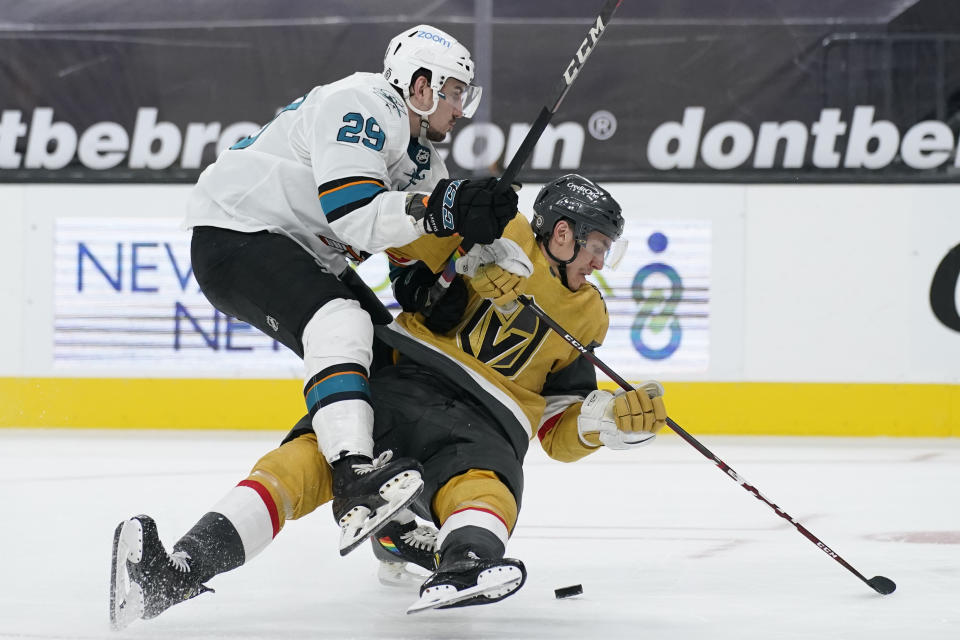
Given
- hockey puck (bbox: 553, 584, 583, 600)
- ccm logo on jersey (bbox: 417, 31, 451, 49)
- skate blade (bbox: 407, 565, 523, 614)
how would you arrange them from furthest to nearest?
ccm logo on jersey (bbox: 417, 31, 451, 49), hockey puck (bbox: 553, 584, 583, 600), skate blade (bbox: 407, 565, 523, 614)

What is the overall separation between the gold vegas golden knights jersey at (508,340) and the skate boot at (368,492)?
0.36 m

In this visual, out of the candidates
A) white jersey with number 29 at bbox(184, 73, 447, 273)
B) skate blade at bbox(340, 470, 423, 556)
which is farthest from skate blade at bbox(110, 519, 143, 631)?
white jersey with number 29 at bbox(184, 73, 447, 273)

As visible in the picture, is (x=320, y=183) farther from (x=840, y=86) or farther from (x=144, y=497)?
(x=840, y=86)

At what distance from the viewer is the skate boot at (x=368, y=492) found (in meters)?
2.05

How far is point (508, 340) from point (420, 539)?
1.58 ft

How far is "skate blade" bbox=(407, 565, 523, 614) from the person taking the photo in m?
1.94

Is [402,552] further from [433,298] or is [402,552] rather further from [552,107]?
[552,107]

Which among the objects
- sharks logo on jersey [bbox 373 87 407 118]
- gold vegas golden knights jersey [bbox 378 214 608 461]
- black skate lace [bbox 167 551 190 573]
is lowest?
black skate lace [bbox 167 551 190 573]

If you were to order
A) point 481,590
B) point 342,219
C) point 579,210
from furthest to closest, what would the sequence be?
1. point 579,210
2. point 342,219
3. point 481,590

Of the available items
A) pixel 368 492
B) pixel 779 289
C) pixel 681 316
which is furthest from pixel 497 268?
pixel 779 289

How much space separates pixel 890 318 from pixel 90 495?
3.81m

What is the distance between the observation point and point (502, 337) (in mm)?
2494

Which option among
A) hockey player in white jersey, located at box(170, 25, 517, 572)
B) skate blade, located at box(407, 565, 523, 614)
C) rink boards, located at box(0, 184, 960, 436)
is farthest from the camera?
rink boards, located at box(0, 184, 960, 436)

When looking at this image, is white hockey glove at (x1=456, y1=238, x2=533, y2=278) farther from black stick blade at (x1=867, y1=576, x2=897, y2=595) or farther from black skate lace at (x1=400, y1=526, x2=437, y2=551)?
black stick blade at (x1=867, y1=576, x2=897, y2=595)
